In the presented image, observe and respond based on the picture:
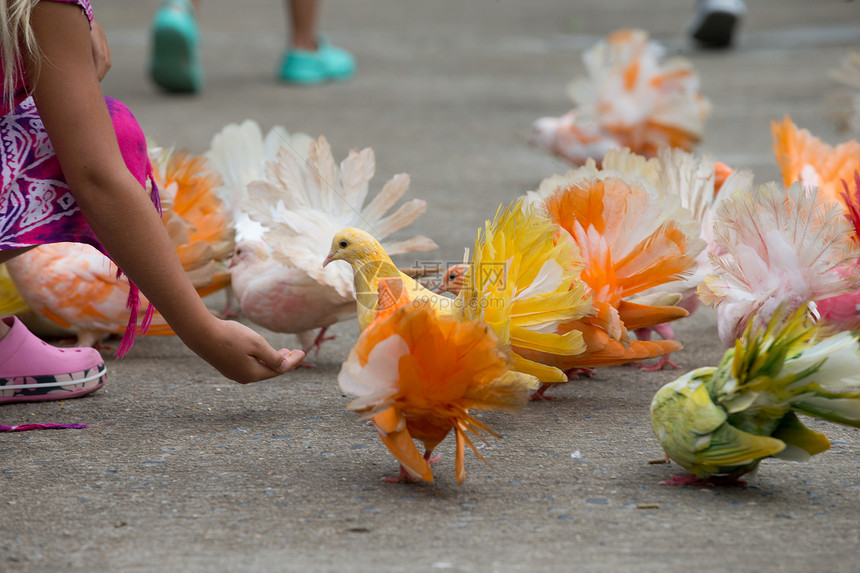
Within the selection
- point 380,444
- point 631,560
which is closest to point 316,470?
point 380,444

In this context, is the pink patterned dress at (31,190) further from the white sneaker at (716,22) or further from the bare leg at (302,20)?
the white sneaker at (716,22)

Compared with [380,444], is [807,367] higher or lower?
higher

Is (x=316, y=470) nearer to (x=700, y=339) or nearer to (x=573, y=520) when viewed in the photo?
(x=573, y=520)

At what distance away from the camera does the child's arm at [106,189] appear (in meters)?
1.67

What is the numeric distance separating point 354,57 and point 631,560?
20.7ft

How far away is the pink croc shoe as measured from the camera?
2.15 meters

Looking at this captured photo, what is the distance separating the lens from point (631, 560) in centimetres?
144

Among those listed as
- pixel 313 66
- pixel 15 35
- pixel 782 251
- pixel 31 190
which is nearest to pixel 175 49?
pixel 313 66

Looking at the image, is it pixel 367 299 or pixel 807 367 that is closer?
pixel 807 367

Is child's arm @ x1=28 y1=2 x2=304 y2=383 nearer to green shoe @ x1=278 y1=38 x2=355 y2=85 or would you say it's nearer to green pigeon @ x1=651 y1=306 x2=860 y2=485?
green pigeon @ x1=651 y1=306 x2=860 y2=485

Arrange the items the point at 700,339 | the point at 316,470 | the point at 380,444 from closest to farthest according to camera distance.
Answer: the point at 316,470, the point at 380,444, the point at 700,339

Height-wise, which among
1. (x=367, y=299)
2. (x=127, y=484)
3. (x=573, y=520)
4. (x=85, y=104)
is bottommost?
(x=127, y=484)

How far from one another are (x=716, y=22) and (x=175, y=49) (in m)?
4.09

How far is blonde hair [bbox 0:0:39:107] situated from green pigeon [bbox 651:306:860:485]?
51.8 inches
